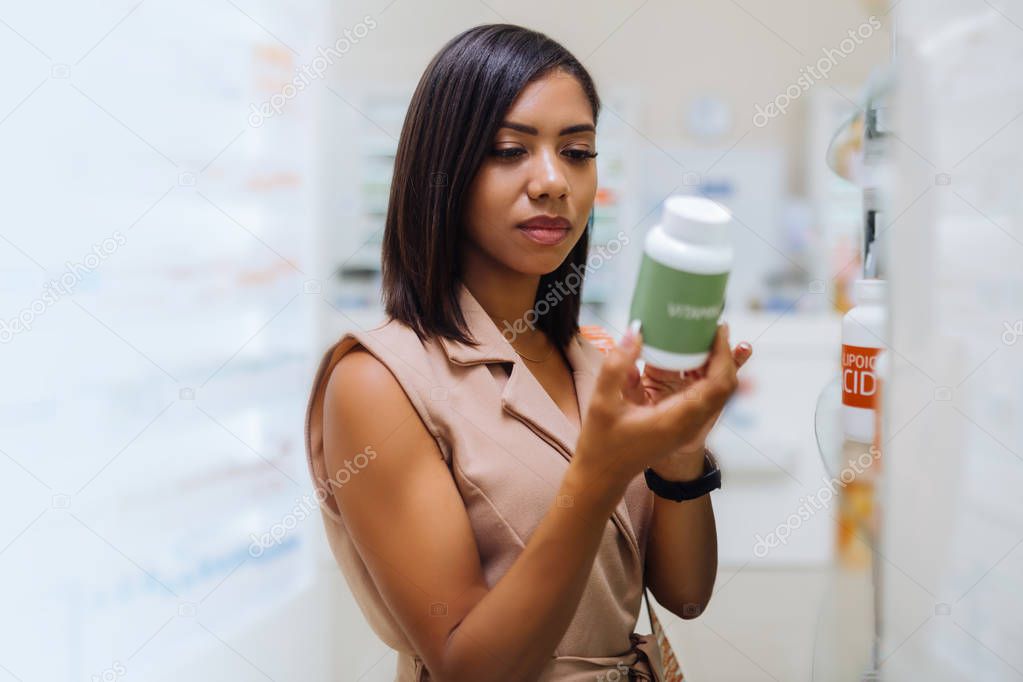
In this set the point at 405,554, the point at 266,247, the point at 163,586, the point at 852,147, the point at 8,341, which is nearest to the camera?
the point at 405,554

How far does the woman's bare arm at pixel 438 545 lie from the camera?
0.67 m

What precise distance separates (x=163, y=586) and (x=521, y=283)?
0.80m

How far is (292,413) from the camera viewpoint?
196 cm

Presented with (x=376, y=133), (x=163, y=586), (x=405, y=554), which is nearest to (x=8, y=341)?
(x=163, y=586)

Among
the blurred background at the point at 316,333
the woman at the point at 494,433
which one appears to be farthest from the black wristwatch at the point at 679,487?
the blurred background at the point at 316,333

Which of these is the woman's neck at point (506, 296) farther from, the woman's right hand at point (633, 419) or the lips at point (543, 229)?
the woman's right hand at point (633, 419)

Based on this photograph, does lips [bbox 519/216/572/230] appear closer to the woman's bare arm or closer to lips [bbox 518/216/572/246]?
lips [bbox 518/216/572/246]

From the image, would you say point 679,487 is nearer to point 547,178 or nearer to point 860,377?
point 860,377

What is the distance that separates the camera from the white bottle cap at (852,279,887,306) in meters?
0.72

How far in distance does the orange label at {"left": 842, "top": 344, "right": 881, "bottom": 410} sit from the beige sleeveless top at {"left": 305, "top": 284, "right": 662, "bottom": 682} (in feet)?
0.81

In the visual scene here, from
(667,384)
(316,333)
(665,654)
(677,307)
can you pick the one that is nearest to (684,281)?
(677,307)

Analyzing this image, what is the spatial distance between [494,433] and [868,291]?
0.36 meters

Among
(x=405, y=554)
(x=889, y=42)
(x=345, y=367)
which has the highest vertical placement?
(x=889, y=42)

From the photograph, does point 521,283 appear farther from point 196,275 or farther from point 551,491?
A: point 196,275
